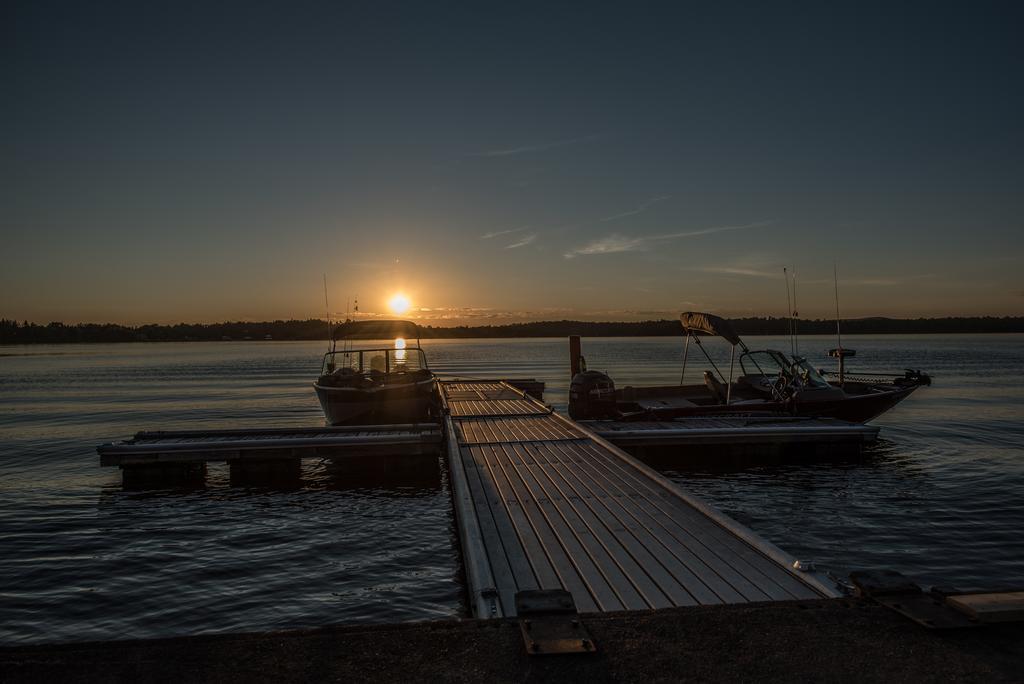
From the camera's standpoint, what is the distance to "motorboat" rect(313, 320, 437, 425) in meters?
17.2

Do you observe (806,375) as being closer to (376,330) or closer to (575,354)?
(575,354)

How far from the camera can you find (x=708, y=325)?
17906 mm

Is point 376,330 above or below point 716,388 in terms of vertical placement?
above

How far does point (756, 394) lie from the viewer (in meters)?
19.4

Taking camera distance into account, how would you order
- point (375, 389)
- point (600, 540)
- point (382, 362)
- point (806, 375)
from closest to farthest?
point (600, 540) → point (375, 389) → point (806, 375) → point (382, 362)

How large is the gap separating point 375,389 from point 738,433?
9.44 metres

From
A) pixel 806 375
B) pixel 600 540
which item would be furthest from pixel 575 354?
pixel 600 540

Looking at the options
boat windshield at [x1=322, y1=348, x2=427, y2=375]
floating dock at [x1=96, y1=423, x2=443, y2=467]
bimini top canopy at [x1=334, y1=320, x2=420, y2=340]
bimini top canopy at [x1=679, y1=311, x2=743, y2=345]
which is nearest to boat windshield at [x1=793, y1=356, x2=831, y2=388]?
bimini top canopy at [x1=679, y1=311, x2=743, y2=345]

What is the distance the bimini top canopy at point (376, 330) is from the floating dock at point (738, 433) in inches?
329

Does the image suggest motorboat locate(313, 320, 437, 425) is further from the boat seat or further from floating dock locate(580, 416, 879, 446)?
the boat seat

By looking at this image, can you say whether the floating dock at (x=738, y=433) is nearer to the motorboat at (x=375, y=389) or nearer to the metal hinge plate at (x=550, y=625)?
the motorboat at (x=375, y=389)

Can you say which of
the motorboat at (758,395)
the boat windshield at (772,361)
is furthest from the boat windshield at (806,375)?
the boat windshield at (772,361)

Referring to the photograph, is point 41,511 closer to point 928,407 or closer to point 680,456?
point 680,456

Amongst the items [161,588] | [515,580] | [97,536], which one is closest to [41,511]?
[97,536]
